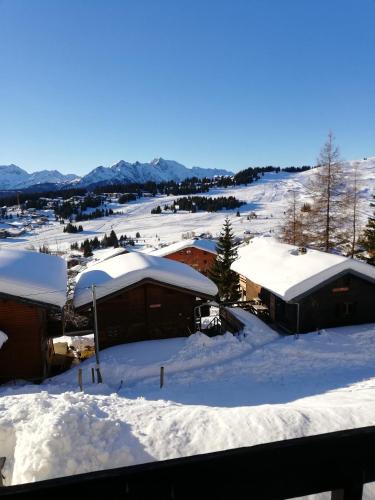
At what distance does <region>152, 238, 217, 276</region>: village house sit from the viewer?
49463 mm

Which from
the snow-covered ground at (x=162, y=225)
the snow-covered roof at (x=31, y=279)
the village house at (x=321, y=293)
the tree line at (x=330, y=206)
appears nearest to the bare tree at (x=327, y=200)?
the tree line at (x=330, y=206)

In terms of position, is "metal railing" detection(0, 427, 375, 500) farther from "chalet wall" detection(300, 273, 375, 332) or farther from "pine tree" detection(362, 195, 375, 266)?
"pine tree" detection(362, 195, 375, 266)

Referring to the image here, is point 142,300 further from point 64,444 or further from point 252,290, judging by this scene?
point 64,444

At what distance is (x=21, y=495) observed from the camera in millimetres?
1207

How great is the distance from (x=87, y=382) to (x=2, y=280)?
638 centimetres

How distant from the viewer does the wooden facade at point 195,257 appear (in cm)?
5008

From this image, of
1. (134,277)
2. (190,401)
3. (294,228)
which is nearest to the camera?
(190,401)

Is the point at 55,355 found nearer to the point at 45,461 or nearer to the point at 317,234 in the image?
the point at 45,461

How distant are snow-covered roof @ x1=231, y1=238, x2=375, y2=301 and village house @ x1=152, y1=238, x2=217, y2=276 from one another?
19.8 m

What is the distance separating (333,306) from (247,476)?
22.4 m

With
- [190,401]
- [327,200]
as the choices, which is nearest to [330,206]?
[327,200]

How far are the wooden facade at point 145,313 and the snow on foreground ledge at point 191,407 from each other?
243 cm

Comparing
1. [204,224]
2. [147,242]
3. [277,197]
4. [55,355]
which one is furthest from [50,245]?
[277,197]

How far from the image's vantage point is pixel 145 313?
70.7 ft
